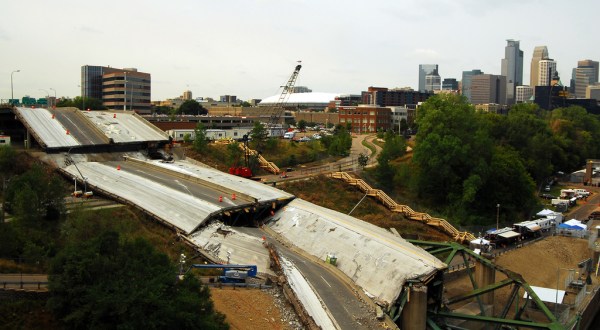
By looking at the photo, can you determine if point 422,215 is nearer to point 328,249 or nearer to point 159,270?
point 328,249

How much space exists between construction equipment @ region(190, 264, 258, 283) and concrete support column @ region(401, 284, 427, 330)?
7.72m

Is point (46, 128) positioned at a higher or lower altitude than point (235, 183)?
higher

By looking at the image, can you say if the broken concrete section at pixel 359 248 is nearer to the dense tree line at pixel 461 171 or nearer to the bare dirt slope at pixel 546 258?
the bare dirt slope at pixel 546 258

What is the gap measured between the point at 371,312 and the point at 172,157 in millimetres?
37295

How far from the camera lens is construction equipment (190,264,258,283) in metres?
27.1

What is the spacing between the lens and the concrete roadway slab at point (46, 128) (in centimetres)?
5028

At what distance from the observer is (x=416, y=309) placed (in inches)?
1036

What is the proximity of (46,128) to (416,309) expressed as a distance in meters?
Answer: 41.4

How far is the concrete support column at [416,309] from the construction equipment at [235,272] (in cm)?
772

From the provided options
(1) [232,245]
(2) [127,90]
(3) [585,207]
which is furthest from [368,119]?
(1) [232,245]

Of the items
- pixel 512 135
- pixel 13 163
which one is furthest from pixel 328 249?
pixel 512 135

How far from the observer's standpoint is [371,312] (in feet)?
83.6

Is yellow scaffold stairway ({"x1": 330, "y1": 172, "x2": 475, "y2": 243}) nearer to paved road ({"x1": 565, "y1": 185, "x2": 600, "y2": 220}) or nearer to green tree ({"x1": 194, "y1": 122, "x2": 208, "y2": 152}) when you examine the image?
green tree ({"x1": 194, "y1": 122, "x2": 208, "y2": 152})

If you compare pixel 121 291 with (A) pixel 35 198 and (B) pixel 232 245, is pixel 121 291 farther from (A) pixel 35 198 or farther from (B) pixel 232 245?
(A) pixel 35 198
